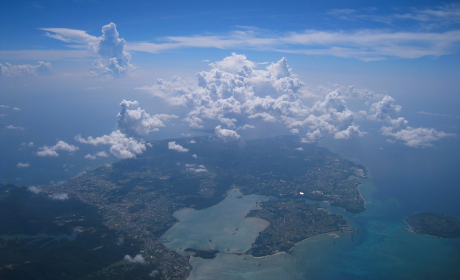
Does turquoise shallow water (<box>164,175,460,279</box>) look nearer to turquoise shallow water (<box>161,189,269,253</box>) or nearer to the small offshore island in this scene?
turquoise shallow water (<box>161,189,269,253</box>)

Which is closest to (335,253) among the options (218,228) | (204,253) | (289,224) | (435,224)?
(289,224)

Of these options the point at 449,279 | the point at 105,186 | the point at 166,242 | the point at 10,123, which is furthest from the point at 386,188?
the point at 10,123

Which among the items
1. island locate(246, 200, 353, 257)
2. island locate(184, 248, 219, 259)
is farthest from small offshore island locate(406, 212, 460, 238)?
island locate(184, 248, 219, 259)

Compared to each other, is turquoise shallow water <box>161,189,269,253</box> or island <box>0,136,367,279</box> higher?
island <box>0,136,367,279</box>

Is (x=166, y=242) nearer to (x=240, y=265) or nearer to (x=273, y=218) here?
(x=240, y=265)

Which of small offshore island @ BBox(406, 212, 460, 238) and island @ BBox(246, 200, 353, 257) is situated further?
small offshore island @ BBox(406, 212, 460, 238)

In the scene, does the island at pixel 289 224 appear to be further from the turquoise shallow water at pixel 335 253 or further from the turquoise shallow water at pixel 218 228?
the turquoise shallow water at pixel 218 228

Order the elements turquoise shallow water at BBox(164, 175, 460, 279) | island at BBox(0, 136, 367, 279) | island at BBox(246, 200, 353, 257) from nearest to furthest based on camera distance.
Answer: turquoise shallow water at BBox(164, 175, 460, 279) → island at BBox(0, 136, 367, 279) → island at BBox(246, 200, 353, 257)

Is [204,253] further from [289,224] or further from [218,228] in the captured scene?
[289,224]

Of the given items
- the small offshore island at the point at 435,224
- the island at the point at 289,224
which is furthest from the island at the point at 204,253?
the small offshore island at the point at 435,224
